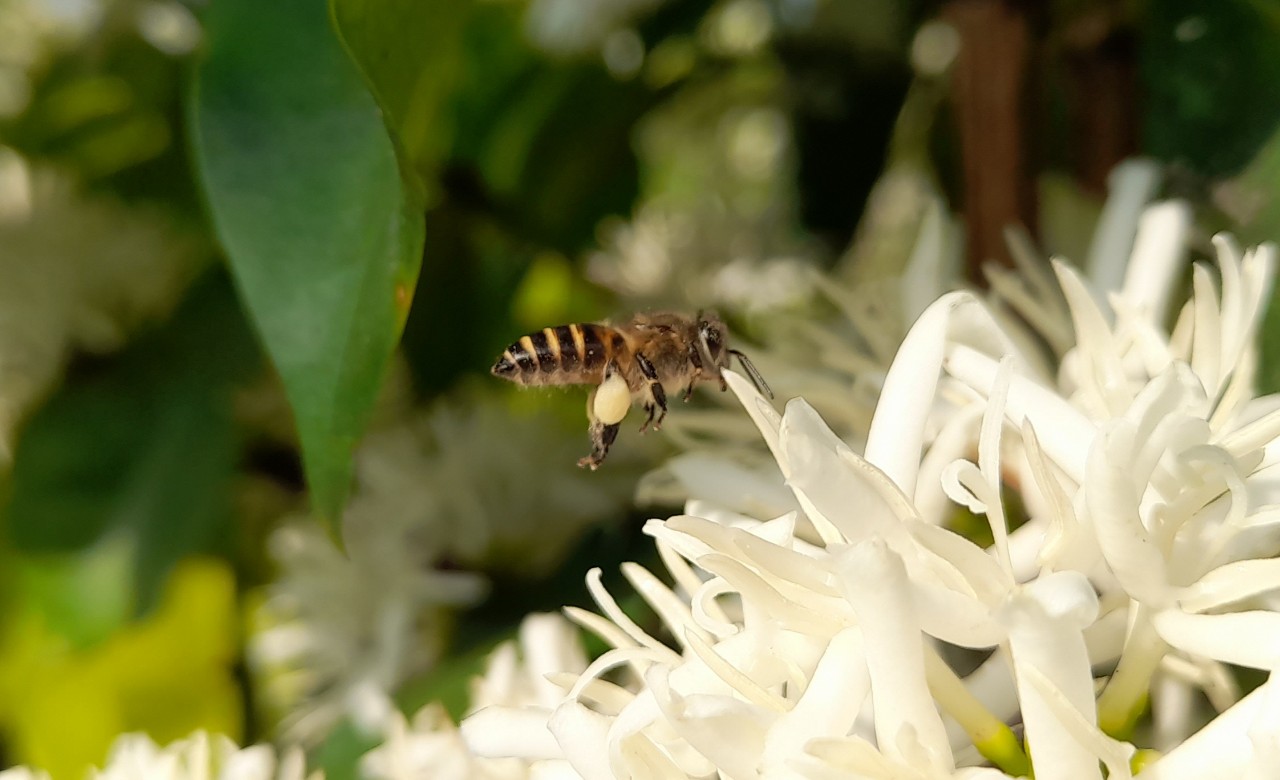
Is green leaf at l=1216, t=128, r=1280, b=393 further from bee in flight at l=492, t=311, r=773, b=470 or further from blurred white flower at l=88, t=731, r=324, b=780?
blurred white flower at l=88, t=731, r=324, b=780

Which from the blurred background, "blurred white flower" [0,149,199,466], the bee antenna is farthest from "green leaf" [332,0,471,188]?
"blurred white flower" [0,149,199,466]

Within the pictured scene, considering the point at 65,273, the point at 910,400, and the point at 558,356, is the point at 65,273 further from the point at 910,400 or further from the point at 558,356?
the point at 910,400

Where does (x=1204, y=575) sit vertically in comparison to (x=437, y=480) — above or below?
above

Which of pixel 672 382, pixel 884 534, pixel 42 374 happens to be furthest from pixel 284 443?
pixel 884 534

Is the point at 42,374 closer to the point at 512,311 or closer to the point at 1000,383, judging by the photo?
the point at 512,311

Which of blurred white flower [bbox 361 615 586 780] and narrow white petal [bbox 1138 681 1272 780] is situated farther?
blurred white flower [bbox 361 615 586 780]

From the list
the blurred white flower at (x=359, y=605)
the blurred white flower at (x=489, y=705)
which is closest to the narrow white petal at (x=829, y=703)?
the blurred white flower at (x=489, y=705)
